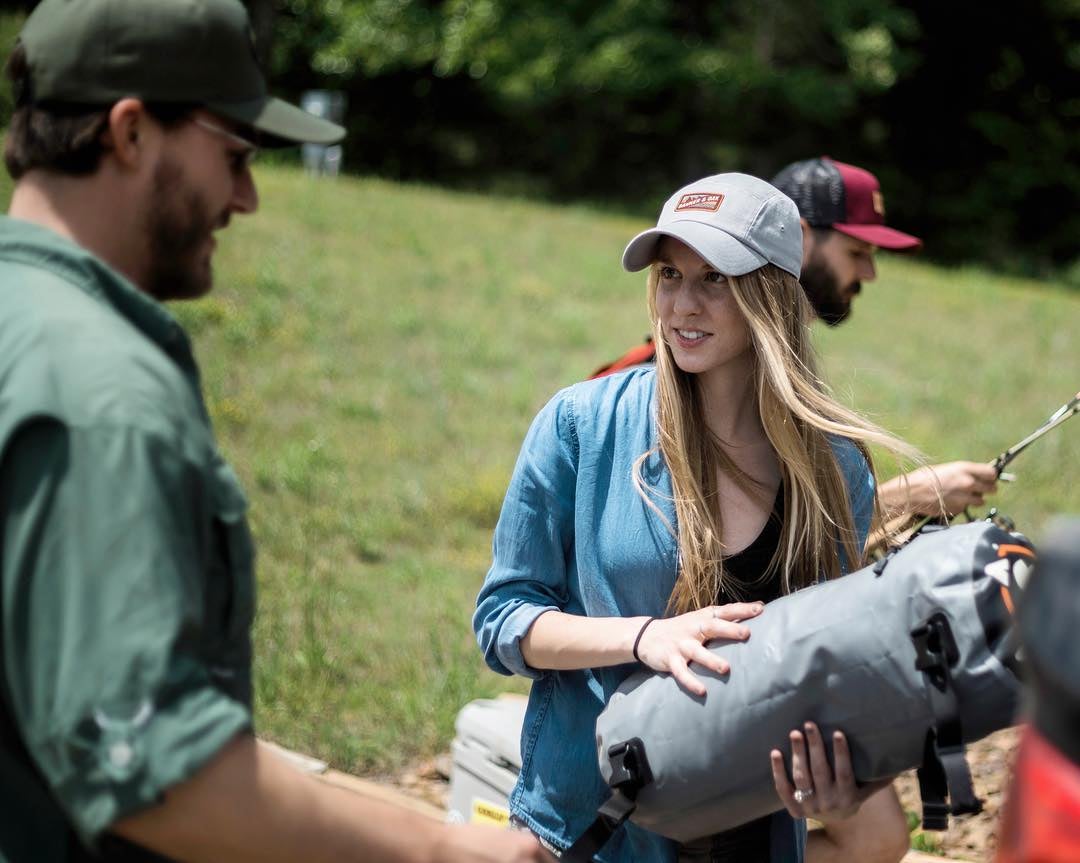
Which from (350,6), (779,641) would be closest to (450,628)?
(779,641)

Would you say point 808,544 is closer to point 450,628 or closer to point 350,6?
point 450,628

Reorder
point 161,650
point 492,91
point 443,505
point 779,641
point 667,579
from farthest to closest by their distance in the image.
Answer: point 492,91
point 443,505
point 667,579
point 779,641
point 161,650

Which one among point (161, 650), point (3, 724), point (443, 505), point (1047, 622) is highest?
point (1047, 622)

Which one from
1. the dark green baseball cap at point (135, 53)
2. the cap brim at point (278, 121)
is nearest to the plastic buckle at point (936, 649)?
the cap brim at point (278, 121)

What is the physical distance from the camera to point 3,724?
1.60 metres

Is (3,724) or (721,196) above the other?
(721,196)

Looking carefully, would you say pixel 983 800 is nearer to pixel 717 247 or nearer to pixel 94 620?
pixel 717 247

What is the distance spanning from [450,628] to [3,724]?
194 inches

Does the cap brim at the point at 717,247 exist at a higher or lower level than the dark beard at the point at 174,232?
lower

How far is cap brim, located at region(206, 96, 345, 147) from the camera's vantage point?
184 centimetres

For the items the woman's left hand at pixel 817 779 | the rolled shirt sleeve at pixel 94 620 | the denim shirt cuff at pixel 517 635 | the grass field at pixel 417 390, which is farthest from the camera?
the grass field at pixel 417 390

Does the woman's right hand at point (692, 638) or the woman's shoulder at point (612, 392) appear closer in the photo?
the woman's right hand at point (692, 638)

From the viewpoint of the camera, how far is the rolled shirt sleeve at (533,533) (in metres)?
2.80

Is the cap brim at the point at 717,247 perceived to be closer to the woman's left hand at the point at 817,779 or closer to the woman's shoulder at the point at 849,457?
the woman's shoulder at the point at 849,457
